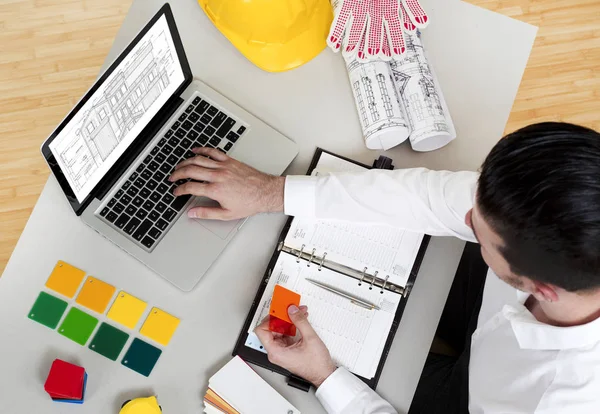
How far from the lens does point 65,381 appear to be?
3.46ft

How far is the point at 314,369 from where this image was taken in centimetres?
108

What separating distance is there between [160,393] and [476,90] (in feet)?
3.00

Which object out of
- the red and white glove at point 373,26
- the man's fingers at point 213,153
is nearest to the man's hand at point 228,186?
the man's fingers at point 213,153

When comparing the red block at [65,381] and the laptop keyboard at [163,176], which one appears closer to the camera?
the red block at [65,381]

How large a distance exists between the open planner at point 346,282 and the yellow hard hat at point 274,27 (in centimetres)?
37

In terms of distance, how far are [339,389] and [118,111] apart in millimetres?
645

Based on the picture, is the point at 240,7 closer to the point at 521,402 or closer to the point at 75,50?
the point at 521,402

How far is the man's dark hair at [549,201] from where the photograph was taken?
78cm

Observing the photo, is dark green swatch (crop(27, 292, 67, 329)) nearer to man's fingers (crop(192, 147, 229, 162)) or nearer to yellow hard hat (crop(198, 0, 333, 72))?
man's fingers (crop(192, 147, 229, 162))

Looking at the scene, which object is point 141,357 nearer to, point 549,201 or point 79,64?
point 549,201

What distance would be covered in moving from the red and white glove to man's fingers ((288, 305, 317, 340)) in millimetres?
545

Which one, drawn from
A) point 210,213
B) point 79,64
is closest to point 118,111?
point 210,213

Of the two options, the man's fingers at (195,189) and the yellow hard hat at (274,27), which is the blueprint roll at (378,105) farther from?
the man's fingers at (195,189)

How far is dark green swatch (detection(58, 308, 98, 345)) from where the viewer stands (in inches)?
44.2
